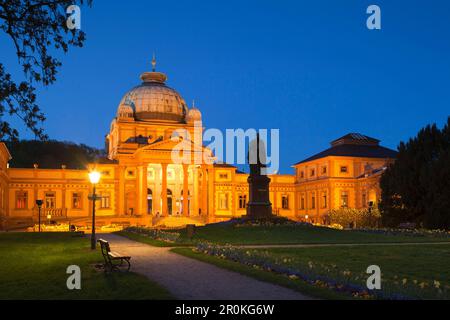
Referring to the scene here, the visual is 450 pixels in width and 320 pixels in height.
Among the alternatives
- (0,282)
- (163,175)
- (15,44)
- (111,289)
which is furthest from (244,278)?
(163,175)

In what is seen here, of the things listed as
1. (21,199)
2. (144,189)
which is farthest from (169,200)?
(21,199)

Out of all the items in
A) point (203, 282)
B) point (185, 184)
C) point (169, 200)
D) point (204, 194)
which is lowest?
point (203, 282)

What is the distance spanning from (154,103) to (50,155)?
2355cm

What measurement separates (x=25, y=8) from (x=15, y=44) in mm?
1004

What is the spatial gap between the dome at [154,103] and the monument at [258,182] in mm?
48182

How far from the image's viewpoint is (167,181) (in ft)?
278

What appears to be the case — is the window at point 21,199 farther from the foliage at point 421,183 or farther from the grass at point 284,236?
the foliage at point 421,183

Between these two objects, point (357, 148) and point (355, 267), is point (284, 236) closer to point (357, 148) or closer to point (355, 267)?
point (355, 267)

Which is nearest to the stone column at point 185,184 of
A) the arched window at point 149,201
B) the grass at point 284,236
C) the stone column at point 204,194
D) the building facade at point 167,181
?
the building facade at point 167,181

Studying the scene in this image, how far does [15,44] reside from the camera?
15.4 metres

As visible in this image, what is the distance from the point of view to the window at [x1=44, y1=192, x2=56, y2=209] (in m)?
78.3

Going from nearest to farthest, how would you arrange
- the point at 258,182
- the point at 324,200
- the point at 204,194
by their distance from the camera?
the point at 258,182, the point at 204,194, the point at 324,200

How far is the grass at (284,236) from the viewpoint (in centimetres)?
3375
